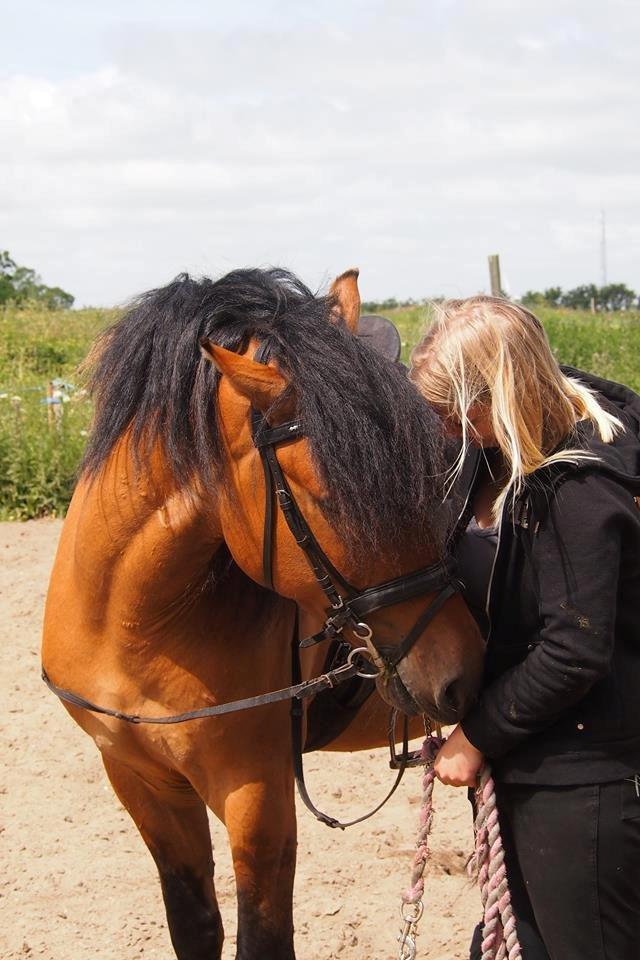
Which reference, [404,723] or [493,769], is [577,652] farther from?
[404,723]

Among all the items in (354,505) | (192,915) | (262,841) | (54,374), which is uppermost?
(54,374)

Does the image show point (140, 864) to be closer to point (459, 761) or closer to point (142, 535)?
point (142, 535)

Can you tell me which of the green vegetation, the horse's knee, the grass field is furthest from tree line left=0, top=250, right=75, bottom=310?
the horse's knee

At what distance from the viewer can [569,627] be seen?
1753 mm

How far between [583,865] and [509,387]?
85 centimetres

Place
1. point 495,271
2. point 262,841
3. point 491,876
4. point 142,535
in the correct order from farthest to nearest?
point 495,271 → point 262,841 → point 142,535 → point 491,876

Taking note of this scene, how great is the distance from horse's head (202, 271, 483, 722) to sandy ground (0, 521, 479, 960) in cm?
180

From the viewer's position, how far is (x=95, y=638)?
2.31m

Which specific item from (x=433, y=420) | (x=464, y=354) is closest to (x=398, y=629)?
(x=433, y=420)

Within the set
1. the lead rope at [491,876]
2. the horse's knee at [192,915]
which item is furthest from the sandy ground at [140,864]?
the lead rope at [491,876]

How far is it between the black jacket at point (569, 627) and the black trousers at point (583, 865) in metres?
0.04

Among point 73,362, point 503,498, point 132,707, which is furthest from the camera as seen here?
point 73,362

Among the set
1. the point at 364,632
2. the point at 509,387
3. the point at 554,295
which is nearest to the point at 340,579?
the point at 364,632

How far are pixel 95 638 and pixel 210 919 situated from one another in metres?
0.91
